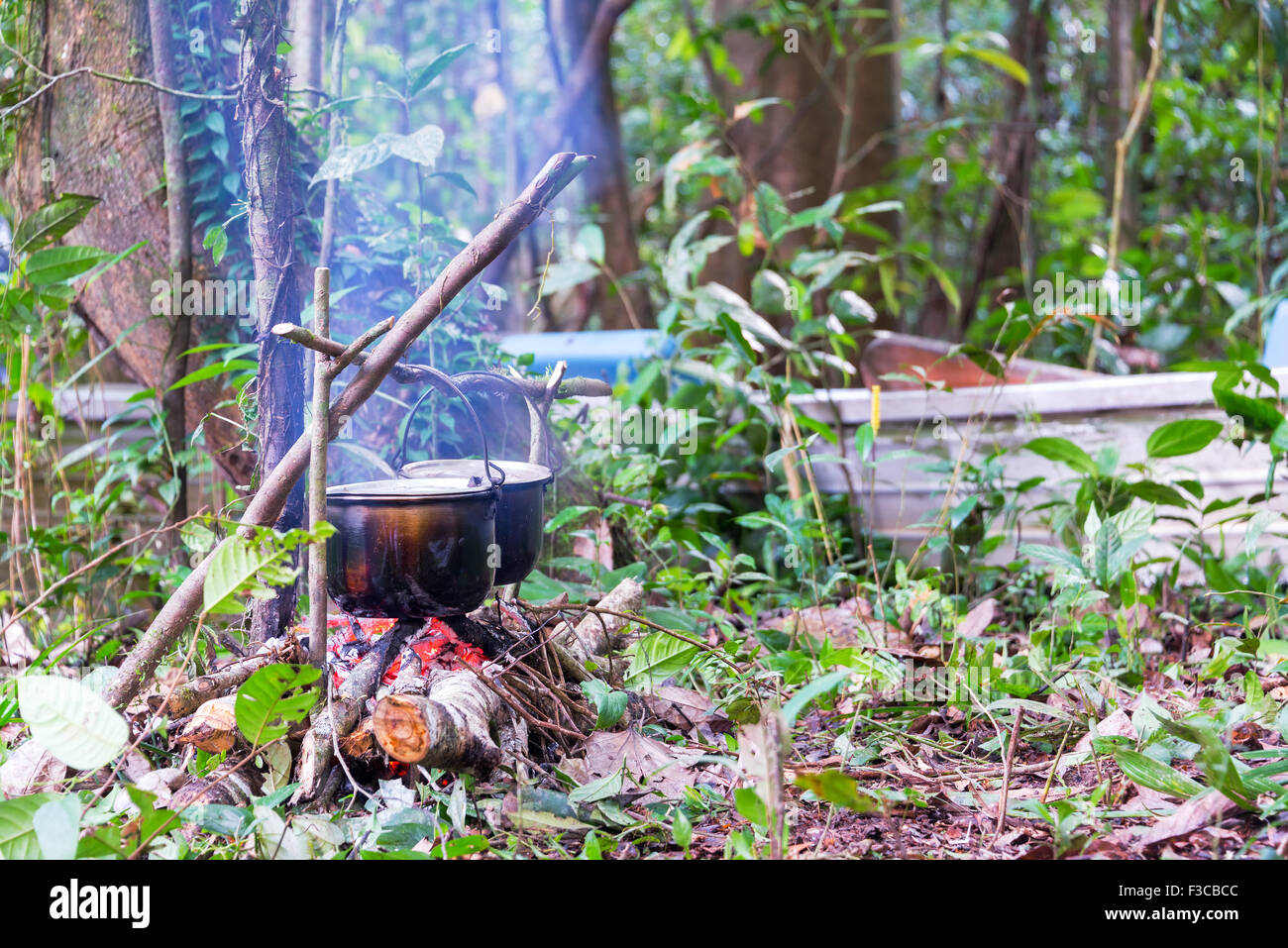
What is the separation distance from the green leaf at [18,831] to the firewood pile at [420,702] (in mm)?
174

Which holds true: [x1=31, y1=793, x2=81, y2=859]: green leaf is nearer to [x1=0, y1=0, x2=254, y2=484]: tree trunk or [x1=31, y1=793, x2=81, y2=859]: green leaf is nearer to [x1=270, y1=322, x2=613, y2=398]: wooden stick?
[x1=270, y1=322, x2=613, y2=398]: wooden stick

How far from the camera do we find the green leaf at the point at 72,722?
1151mm

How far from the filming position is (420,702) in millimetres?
1264

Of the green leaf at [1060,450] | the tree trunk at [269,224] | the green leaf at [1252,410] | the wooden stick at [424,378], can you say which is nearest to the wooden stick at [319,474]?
the wooden stick at [424,378]

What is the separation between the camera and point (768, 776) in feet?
3.60

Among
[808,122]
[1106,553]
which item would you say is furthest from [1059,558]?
[808,122]

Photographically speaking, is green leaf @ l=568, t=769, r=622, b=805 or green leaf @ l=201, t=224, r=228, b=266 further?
green leaf @ l=201, t=224, r=228, b=266

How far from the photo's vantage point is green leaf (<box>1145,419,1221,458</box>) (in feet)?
7.02

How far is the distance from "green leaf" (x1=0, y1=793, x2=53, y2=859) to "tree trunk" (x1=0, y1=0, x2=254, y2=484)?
3.88ft

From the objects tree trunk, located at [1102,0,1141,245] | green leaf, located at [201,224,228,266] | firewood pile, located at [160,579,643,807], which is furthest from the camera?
tree trunk, located at [1102,0,1141,245]

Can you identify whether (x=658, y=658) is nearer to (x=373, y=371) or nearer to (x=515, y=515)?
(x=515, y=515)

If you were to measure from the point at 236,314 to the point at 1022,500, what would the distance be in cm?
209

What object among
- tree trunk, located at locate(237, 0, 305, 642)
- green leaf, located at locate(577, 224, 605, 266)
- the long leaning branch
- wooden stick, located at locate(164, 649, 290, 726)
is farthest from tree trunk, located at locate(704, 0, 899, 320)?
wooden stick, located at locate(164, 649, 290, 726)
